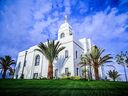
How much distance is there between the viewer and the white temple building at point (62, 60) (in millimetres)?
23362

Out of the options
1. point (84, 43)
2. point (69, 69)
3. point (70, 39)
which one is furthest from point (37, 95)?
point (84, 43)

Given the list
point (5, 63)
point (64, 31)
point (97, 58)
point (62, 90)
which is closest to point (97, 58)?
point (97, 58)

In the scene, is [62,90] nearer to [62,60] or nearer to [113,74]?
[62,60]

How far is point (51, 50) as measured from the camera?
69.7 feet

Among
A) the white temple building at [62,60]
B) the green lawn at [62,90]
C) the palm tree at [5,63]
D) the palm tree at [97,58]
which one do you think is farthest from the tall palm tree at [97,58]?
the palm tree at [5,63]

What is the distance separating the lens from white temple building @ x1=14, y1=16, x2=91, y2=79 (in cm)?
2336

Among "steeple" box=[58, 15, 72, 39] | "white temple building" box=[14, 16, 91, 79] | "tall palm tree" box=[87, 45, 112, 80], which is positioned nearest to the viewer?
"tall palm tree" box=[87, 45, 112, 80]

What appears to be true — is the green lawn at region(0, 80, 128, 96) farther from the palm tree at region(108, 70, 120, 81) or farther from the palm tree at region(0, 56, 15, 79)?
the palm tree at region(108, 70, 120, 81)

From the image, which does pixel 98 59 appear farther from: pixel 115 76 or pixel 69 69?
pixel 115 76

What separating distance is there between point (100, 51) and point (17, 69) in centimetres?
2511

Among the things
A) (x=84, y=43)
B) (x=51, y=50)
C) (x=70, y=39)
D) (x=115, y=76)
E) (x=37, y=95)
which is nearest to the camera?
(x=37, y=95)

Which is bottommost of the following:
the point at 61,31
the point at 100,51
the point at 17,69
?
the point at 17,69

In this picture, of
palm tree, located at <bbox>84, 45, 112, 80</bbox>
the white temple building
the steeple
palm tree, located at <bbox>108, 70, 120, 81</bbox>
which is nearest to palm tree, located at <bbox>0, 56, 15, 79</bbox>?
the white temple building

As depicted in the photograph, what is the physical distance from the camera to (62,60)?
80.3ft
